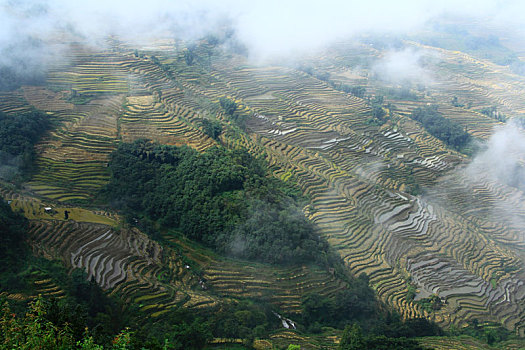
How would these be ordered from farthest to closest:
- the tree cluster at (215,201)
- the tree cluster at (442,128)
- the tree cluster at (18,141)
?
1. the tree cluster at (442,128)
2. the tree cluster at (18,141)
3. the tree cluster at (215,201)

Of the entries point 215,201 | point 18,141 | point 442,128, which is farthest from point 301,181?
point 442,128

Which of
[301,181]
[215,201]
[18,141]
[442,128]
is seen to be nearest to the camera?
[215,201]

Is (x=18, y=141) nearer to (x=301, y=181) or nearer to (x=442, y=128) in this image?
(x=301, y=181)

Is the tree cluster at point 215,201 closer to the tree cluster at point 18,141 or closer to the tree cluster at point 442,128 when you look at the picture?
the tree cluster at point 18,141

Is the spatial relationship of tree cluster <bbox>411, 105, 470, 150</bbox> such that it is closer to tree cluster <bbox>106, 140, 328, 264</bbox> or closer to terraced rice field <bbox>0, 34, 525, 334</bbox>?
Result: terraced rice field <bbox>0, 34, 525, 334</bbox>

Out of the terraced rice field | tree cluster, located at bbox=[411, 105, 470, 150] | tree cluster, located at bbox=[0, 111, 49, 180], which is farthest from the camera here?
tree cluster, located at bbox=[411, 105, 470, 150]

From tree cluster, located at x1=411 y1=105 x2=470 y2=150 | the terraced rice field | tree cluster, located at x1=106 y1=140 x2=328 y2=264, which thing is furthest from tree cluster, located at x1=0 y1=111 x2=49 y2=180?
tree cluster, located at x1=411 y1=105 x2=470 y2=150

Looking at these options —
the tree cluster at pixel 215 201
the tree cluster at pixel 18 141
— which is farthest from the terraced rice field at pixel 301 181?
the tree cluster at pixel 215 201

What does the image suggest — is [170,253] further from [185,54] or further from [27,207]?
[185,54]

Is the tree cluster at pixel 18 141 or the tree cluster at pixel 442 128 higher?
the tree cluster at pixel 18 141
